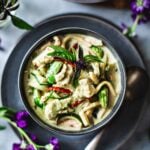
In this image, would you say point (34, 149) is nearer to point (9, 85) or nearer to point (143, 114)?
point (9, 85)

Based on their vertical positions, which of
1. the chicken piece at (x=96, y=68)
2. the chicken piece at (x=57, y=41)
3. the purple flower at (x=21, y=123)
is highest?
the chicken piece at (x=57, y=41)

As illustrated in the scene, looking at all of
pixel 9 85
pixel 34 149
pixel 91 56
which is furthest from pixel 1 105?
pixel 91 56

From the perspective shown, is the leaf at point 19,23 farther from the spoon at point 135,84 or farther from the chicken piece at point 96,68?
the spoon at point 135,84

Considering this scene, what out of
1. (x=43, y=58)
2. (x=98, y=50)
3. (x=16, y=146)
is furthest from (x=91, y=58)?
(x=16, y=146)

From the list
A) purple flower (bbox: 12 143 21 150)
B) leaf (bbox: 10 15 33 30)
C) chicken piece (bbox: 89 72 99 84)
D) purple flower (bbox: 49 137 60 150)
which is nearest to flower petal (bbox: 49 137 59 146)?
Answer: purple flower (bbox: 49 137 60 150)

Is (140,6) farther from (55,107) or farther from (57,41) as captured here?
(55,107)

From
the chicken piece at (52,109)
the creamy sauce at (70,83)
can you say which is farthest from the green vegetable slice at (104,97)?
the chicken piece at (52,109)
